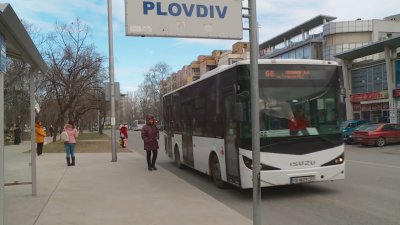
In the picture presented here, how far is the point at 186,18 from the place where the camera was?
5.98 meters

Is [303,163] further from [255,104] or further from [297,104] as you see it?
[255,104]

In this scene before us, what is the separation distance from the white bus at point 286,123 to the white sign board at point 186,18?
130 inches

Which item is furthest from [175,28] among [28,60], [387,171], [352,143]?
[352,143]

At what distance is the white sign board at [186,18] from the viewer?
235 inches

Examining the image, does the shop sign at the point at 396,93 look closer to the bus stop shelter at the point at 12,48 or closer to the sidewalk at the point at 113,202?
the sidewalk at the point at 113,202

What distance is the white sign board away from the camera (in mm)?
5961

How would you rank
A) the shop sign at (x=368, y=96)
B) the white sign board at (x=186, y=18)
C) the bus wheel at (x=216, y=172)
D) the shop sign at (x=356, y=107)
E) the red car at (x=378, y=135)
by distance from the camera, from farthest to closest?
the shop sign at (x=356, y=107) → the shop sign at (x=368, y=96) → the red car at (x=378, y=135) → the bus wheel at (x=216, y=172) → the white sign board at (x=186, y=18)

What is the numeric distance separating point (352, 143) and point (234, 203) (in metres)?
22.7

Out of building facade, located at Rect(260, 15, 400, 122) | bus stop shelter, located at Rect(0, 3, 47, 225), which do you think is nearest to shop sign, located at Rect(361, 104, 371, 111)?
building facade, located at Rect(260, 15, 400, 122)

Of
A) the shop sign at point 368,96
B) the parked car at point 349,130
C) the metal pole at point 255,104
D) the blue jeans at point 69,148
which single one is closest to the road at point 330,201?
the metal pole at point 255,104

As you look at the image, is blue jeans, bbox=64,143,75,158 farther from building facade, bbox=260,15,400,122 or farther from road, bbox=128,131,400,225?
building facade, bbox=260,15,400,122

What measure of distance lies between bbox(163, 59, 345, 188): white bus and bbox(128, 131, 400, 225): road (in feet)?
1.43

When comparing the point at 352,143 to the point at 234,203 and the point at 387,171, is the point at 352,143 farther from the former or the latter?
the point at 234,203

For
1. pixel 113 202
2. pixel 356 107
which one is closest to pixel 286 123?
pixel 113 202
